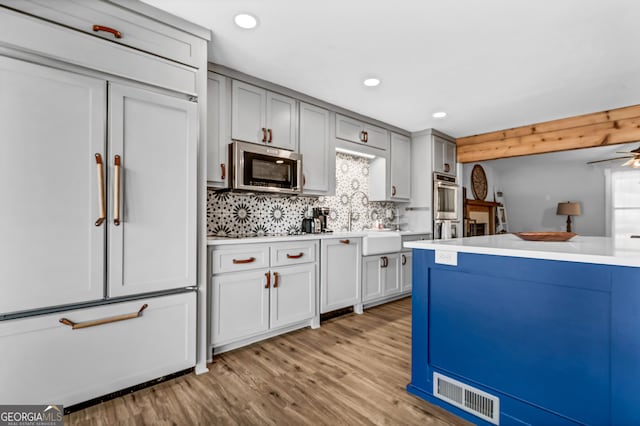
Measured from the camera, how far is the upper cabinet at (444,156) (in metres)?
4.41

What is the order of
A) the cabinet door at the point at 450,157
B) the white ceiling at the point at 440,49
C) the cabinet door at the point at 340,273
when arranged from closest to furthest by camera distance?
the white ceiling at the point at 440,49
the cabinet door at the point at 340,273
the cabinet door at the point at 450,157

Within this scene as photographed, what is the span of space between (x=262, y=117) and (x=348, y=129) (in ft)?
3.96

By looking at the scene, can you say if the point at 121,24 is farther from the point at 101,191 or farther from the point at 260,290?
the point at 260,290

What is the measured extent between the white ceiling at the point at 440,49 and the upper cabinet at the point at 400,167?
34.3 inches

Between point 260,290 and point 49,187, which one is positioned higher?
point 49,187

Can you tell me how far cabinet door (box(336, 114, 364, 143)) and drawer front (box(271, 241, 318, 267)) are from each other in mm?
1406

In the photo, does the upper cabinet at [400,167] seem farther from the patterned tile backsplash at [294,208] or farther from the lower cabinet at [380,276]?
the lower cabinet at [380,276]

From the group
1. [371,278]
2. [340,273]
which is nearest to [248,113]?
→ [340,273]

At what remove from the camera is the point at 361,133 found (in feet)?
12.4

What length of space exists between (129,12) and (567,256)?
2608mm

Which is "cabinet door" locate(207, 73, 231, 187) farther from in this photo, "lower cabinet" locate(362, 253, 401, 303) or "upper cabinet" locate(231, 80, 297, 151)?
"lower cabinet" locate(362, 253, 401, 303)

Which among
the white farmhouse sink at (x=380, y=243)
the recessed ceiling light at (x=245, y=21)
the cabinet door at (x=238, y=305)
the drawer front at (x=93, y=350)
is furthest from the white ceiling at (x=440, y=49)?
the drawer front at (x=93, y=350)

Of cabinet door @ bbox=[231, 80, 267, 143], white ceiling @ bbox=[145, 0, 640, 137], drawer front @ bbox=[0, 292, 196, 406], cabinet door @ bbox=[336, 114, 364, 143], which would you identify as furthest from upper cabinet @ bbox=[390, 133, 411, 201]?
drawer front @ bbox=[0, 292, 196, 406]

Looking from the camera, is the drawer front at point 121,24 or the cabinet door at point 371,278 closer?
the drawer front at point 121,24
